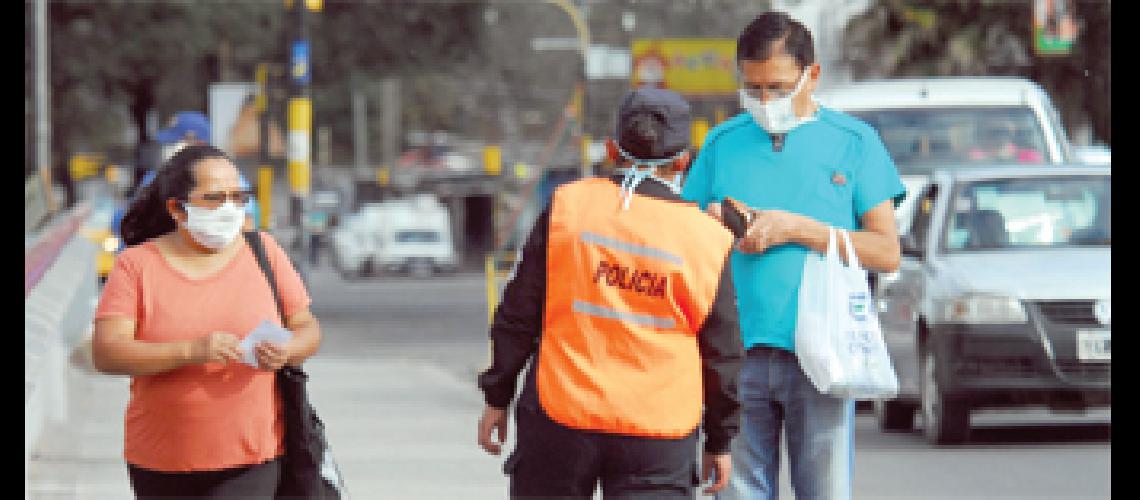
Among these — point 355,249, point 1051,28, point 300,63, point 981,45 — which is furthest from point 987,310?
point 355,249

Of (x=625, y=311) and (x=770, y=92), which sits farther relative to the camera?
(x=770, y=92)

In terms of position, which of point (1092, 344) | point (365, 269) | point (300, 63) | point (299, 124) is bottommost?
point (365, 269)

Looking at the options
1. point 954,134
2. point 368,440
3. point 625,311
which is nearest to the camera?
point 625,311

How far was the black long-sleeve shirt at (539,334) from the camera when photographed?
5.63m

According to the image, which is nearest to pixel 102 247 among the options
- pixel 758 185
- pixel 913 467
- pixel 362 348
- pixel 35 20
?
pixel 35 20

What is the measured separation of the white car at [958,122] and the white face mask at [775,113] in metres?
11.1

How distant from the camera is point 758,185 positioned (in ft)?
20.7

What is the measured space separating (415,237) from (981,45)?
1079 inches

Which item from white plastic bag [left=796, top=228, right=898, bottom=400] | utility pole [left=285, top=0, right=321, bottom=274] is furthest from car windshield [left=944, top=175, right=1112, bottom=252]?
utility pole [left=285, top=0, right=321, bottom=274]

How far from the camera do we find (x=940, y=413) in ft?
41.7

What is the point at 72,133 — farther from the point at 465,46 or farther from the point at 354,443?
the point at 354,443

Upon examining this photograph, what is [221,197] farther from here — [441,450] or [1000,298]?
[1000,298]

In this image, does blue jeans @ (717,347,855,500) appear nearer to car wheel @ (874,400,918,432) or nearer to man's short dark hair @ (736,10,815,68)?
man's short dark hair @ (736,10,815,68)

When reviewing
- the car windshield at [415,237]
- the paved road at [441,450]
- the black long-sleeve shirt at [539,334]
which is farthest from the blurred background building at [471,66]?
the black long-sleeve shirt at [539,334]
